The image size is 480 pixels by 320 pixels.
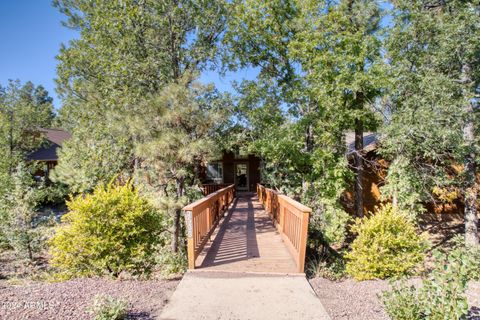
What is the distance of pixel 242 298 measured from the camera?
12.6 ft

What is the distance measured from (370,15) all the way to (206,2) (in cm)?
583

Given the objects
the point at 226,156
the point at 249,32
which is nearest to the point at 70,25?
the point at 249,32

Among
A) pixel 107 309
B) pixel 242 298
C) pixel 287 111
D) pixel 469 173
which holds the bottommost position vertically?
pixel 242 298

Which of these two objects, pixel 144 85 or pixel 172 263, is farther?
pixel 144 85

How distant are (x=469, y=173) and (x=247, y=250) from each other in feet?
24.0

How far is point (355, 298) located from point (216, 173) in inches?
623

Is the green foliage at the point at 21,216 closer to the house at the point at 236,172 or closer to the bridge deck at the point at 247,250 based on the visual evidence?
the bridge deck at the point at 247,250

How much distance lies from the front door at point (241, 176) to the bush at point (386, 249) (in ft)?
46.8

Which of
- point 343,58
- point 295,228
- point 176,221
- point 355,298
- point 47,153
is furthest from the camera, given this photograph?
point 47,153

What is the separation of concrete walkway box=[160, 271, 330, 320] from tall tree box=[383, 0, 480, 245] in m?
5.46

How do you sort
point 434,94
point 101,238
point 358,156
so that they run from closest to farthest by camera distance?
point 101,238
point 434,94
point 358,156

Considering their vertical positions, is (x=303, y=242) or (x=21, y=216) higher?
(x=21, y=216)

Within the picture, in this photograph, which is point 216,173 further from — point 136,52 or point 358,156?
point 136,52

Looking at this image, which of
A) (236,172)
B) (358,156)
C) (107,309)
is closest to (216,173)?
(236,172)
